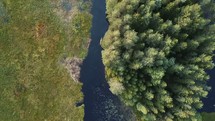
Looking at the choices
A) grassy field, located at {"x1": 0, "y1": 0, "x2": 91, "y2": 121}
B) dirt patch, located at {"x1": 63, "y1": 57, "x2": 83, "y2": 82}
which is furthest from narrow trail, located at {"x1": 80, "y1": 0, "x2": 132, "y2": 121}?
grassy field, located at {"x1": 0, "y1": 0, "x2": 91, "y2": 121}

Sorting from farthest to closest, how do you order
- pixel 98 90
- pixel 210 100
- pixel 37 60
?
pixel 210 100 < pixel 98 90 < pixel 37 60

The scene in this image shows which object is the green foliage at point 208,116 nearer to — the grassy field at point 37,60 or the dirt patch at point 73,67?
the grassy field at point 37,60

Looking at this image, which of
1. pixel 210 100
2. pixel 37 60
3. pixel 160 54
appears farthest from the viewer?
pixel 210 100

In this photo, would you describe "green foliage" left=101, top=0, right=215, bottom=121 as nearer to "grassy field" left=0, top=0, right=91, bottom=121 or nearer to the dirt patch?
the dirt patch

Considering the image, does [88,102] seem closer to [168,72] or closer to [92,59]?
[92,59]

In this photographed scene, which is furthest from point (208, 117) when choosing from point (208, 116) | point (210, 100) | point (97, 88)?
point (97, 88)

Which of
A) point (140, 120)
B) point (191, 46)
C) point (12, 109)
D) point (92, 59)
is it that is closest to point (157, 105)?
point (140, 120)

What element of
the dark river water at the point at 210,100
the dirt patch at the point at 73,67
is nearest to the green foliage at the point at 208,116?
the dark river water at the point at 210,100

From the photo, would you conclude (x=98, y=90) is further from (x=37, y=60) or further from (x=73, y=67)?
(x=37, y=60)
